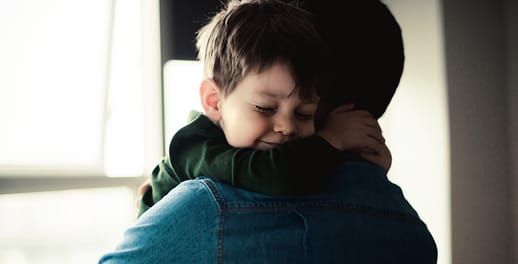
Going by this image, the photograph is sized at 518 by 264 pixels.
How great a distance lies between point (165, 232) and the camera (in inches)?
23.5

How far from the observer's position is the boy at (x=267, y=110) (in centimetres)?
72

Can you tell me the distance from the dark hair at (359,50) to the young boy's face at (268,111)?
7 centimetres

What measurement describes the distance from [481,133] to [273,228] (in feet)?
5.79

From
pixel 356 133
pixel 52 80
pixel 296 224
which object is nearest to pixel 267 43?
pixel 356 133

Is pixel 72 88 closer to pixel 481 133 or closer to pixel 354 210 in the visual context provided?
pixel 354 210

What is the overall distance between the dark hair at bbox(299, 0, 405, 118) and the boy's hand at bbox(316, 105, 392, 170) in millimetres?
32

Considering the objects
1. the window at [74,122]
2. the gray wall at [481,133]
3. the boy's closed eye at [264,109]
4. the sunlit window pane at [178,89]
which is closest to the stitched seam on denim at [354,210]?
the boy's closed eye at [264,109]

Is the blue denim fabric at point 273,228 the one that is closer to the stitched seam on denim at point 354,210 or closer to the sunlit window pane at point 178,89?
the stitched seam on denim at point 354,210

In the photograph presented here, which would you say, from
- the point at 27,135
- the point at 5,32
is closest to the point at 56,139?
the point at 27,135

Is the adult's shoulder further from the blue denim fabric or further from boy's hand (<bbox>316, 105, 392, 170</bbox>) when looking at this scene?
boy's hand (<bbox>316, 105, 392, 170</bbox>)

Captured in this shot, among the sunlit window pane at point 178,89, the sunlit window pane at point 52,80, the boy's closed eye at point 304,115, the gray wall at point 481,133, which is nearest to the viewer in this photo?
the boy's closed eye at point 304,115

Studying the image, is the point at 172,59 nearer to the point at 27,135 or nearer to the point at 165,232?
the point at 27,135

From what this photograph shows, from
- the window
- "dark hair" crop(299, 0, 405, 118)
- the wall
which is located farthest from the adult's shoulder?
the wall

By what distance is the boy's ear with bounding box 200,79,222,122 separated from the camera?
92 cm
